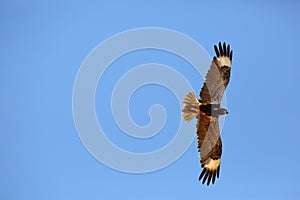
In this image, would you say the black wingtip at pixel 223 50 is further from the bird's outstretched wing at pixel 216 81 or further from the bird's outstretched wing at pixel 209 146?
the bird's outstretched wing at pixel 209 146

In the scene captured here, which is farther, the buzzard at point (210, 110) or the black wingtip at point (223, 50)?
the black wingtip at point (223, 50)

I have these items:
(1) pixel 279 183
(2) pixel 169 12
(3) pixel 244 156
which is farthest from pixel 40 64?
(1) pixel 279 183

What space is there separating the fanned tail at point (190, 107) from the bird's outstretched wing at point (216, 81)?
0.04 metres

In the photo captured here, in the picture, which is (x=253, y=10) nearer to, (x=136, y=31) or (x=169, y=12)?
(x=169, y=12)

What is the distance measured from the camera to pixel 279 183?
195 cm

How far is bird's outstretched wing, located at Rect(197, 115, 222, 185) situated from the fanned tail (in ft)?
0.17

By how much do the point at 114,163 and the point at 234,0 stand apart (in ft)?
3.00

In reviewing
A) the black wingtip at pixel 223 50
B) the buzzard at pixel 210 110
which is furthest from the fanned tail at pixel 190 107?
the black wingtip at pixel 223 50

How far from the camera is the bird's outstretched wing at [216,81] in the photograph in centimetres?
173

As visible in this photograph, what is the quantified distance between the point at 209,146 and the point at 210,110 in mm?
158

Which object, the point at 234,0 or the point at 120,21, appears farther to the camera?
the point at 234,0

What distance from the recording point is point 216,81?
1.74 m

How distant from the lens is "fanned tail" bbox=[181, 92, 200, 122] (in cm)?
174

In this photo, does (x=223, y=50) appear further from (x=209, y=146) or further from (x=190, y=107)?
(x=209, y=146)
